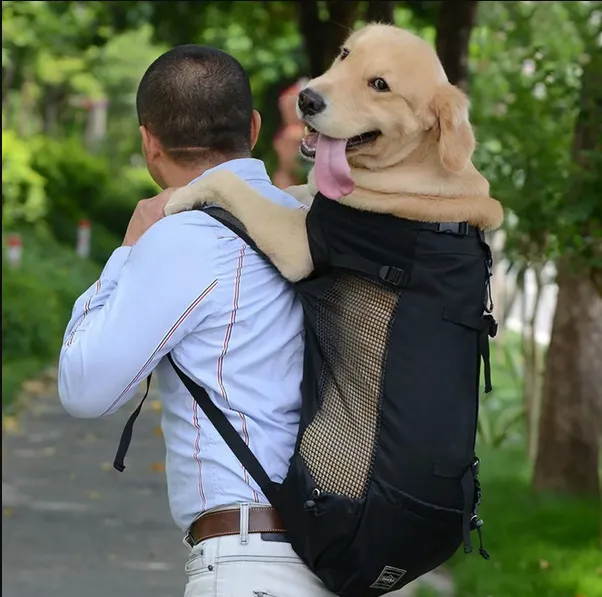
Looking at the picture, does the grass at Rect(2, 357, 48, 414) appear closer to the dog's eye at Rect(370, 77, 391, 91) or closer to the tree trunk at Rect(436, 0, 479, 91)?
the tree trunk at Rect(436, 0, 479, 91)

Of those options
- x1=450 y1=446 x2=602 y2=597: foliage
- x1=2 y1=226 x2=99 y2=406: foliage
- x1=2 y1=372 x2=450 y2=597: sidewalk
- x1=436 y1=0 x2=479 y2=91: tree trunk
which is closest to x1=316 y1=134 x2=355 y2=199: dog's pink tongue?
x1=450 y1=446 x2=602 y2=597: foliage

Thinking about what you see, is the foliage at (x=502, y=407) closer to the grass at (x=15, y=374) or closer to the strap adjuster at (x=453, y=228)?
the grass at (x=15, y=374)

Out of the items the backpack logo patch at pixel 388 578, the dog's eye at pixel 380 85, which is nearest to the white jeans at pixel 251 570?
the backpack logo patch at pixel 388 578

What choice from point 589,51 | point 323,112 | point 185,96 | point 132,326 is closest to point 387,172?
point 323,112

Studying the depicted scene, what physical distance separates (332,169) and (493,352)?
10.9 m

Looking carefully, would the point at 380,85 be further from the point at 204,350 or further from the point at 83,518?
the point at 83,518

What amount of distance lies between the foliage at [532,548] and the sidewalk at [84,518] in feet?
0.70

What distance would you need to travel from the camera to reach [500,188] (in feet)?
22.0

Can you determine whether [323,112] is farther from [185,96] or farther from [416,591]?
[416,591]

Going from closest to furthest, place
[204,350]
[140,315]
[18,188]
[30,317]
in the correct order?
[140,315]
[204,350]
[30,317]
[18,188]

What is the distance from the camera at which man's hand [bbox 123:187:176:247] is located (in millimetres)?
2836

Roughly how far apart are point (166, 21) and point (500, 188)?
5.60 m

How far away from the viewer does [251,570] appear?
2535 millimetres

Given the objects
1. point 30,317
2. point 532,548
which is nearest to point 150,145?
point 532,548
